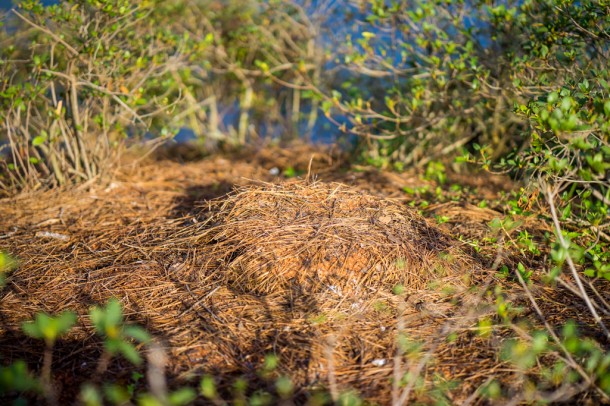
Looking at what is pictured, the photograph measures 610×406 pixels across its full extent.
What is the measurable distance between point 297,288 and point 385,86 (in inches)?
131

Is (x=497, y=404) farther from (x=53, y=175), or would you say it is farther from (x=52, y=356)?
(x=53, y=175)

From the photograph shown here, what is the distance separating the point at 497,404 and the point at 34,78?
367 cm

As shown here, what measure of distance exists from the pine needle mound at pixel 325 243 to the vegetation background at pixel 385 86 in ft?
1.85

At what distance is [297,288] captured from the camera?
98.7 inches

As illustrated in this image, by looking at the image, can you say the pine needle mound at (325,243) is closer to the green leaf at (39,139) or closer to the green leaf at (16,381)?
the green leaf at (16,381)

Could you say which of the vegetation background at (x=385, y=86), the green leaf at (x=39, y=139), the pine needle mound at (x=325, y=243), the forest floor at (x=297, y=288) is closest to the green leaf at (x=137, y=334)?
the forest floor at (x=297, y=288)

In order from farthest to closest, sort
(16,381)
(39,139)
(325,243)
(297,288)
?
(39,139), (325,243), (297,288), (16,381)

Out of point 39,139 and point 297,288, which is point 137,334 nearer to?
point 297,288

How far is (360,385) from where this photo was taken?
1979 mm

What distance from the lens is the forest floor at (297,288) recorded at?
6.70ft

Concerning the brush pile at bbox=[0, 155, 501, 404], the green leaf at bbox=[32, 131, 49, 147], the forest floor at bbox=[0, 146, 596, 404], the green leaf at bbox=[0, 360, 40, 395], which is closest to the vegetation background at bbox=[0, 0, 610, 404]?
the green leaf at bbox=[32, 131, 49, 147]

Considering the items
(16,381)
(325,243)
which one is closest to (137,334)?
(16,381)

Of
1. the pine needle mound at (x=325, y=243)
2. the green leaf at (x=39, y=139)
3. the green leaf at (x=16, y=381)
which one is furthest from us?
the green leaf at (x=39, y=139)

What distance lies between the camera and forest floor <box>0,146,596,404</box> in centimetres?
204
